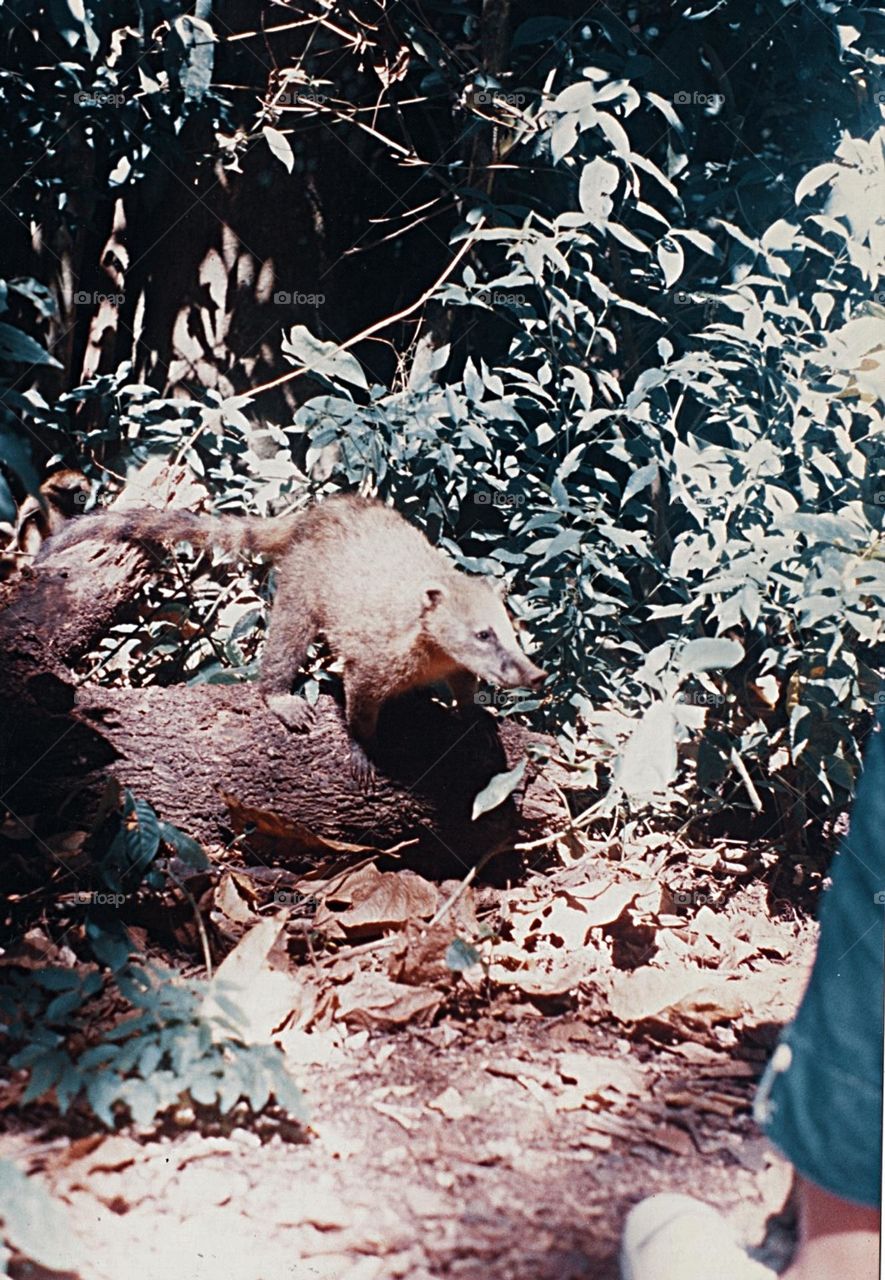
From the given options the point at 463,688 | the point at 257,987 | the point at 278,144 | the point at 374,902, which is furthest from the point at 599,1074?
the point at 278,144

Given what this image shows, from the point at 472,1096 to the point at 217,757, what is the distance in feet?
2.18

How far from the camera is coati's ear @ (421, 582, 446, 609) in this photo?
1.87 m

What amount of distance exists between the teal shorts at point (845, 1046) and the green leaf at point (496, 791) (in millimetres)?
532

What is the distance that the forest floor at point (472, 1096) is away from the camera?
55.4 inches

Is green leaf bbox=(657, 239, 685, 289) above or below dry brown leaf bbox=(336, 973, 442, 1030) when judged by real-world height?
above

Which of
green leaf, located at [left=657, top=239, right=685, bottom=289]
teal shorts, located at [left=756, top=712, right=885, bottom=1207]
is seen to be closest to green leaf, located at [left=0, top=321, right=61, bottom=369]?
green leaf, located at [left=657, top=239, right=685, bottom=289]

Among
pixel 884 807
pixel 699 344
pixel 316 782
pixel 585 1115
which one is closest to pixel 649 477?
pixel 699 344

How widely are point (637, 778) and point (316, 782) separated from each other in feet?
1.79

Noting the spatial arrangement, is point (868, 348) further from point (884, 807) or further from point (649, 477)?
point (884, 807)

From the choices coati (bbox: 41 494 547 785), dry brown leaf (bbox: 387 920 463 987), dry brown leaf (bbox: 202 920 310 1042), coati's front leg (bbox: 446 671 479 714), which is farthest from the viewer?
coati's front leg (bbox: 446 671 479 714)

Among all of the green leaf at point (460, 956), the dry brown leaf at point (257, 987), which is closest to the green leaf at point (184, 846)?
the dry brown leaf at point (257, 987)

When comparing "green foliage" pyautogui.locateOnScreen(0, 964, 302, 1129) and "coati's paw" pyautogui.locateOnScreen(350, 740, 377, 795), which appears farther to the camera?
"coati's paw" pyautogui.locateOnScreen(350, 740, 377, 795)

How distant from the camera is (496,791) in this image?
174 centimetres

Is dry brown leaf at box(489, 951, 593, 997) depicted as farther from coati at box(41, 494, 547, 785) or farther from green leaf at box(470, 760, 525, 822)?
coati at box(41, 494, 547, 785)
